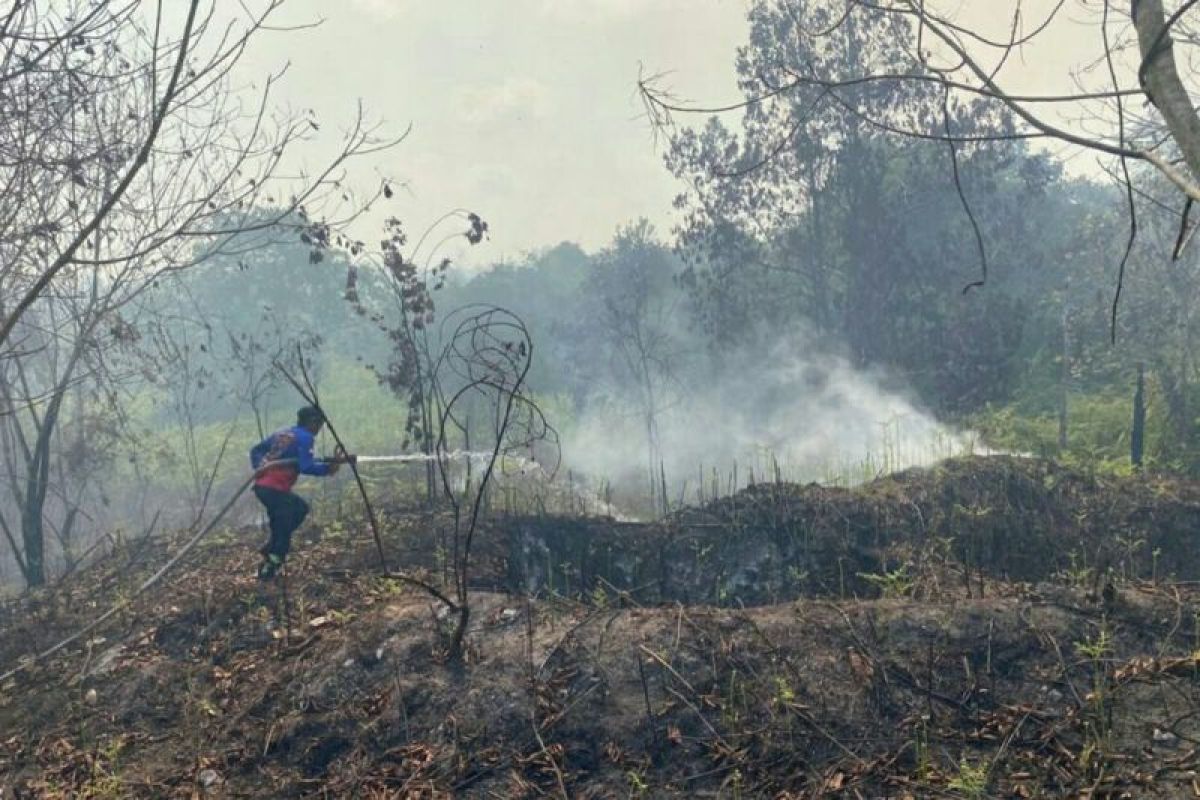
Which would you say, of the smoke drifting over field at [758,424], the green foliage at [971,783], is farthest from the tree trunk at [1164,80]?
the smoke drifting over field at [758,424]

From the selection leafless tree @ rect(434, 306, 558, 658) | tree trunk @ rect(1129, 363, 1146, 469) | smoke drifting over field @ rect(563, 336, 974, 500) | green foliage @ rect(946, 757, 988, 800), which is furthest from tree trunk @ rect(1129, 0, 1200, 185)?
smoke drifting over field @ rect(563, 336, 974, 500)

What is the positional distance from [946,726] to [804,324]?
18.0 meters

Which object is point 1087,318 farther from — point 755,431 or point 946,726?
point 946,726

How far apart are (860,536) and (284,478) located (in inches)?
223

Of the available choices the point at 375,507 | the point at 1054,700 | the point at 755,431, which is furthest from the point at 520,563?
the point at 755,431

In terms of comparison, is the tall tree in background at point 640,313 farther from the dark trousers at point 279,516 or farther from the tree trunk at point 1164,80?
the tree trunk at point 1164,80

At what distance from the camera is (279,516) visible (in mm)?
7465

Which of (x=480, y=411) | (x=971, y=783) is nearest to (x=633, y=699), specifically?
(x=971, y=783)

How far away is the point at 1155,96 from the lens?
2.39 metres

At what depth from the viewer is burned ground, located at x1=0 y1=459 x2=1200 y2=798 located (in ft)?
13.9

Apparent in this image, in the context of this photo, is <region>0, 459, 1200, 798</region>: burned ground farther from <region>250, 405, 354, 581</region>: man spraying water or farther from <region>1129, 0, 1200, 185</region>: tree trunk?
<region>1129, 0, 1200, 185</region>: tree trunk

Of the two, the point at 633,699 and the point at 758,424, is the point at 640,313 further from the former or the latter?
the point at 633,699

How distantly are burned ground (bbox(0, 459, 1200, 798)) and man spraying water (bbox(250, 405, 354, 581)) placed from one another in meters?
0.67

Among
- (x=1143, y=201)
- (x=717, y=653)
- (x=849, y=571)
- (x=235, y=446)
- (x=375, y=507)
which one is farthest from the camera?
(x=235, y=446)
